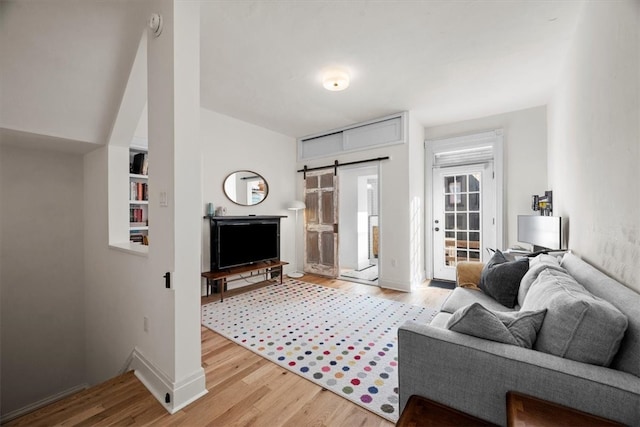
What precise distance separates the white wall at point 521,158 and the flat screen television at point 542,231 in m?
0.74

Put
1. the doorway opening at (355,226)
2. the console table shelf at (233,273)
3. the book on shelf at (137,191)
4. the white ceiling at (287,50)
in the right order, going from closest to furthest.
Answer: the white ceiling at (287,50) → the book on shelf at (137,191) → the console table shelf at (233,273) → the doorway opening at (355,226)

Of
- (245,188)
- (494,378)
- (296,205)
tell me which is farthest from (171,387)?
(296,205)

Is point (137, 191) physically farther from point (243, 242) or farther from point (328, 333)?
point (328, 333)

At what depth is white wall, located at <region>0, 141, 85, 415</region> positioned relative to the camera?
2842 millimetres

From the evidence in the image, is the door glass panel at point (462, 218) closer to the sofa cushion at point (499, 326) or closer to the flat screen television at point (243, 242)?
the flat screen television at point (243, 242)

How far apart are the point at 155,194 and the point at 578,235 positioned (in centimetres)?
319

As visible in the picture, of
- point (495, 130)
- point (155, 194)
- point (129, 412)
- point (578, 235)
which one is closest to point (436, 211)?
point (495, 130)

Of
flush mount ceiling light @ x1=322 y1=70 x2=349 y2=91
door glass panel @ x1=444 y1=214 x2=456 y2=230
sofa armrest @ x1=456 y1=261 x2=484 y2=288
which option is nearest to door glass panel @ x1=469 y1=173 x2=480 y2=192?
door glass panel @ x1=444 y1=214 x2=456 y2=230

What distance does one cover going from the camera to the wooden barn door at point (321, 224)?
15.9ft

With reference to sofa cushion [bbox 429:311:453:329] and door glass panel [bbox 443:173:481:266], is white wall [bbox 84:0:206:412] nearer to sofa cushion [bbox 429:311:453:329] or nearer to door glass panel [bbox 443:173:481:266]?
sofa cushion [bbox 429:311:453:329]

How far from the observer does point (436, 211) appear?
4.64 meters

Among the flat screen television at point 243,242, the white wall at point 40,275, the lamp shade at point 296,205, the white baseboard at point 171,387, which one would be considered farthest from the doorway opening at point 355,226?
the white wall at point 40,275

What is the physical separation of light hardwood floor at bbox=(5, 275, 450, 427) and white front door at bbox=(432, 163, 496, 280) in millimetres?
3521

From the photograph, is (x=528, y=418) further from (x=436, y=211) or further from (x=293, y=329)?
(x=436, y=211)
